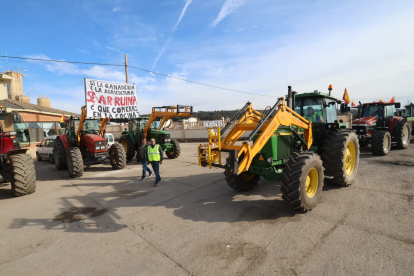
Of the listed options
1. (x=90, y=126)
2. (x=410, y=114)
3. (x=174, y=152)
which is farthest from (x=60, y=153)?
(x=410, y=114)

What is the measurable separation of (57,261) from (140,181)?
13.9 feet

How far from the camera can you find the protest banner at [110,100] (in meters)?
8.55

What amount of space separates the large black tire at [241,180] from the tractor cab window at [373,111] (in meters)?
9.02

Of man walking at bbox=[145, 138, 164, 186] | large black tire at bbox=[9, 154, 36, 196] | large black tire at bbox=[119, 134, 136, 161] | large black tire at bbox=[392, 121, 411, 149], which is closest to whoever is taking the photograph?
large black tire at bbox=[9, 154, 36, 196]

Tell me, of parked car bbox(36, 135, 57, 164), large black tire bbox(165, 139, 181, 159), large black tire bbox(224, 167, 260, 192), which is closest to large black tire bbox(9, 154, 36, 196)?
large black tire bbox(224, 167, 260, 192)

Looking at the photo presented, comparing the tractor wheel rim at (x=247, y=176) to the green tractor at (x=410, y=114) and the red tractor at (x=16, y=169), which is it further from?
the green tractor at (x=410, y=114)

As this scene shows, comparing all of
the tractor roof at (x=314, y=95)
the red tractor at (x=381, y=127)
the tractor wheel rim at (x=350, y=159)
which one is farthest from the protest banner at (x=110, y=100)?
the red tractor at (x=381, y=127)

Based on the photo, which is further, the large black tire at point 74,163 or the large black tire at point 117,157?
the large black tire at point 117,157

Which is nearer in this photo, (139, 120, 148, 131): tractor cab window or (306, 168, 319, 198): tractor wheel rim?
(306, 168, 319, 198): tractor wheel rim

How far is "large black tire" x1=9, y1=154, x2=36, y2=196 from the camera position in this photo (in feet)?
19.1

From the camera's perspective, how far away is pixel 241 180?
560 centimetres

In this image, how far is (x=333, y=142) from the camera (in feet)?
17.8

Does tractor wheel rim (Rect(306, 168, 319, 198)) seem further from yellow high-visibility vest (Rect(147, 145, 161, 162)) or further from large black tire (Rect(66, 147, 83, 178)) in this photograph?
large black tire (Rect(66, 147, 83, 178))

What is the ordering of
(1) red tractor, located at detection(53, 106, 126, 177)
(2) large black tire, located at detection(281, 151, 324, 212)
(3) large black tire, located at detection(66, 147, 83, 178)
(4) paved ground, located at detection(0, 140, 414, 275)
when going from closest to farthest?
(4) paved ground, located at detection(0, 140, 414, 275), (2) large black tire, located at detection(281, 151, 324, 212), (3) large black tire, located at detection(66, 147, 83, 178), (1) red tractor, located at detection(53, 106, 126, 177)
